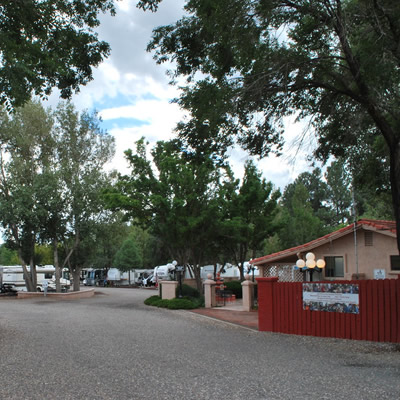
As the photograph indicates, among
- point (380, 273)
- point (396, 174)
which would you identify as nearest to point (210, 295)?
point (380, 273)

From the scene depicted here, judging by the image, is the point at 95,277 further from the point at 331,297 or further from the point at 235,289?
the point at 331,297

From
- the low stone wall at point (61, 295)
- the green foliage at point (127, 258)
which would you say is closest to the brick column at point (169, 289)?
the low stone wall at point (61, 295)

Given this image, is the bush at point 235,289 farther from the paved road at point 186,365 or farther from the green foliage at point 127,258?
the green foliage at point 127,258

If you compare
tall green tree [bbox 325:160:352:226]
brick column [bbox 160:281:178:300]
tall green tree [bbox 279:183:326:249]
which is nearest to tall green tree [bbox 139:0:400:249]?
brick column [bbox 160:281:178:300]

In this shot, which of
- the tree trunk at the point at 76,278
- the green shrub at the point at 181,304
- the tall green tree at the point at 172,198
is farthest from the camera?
the tree trunk at the point at 76,278

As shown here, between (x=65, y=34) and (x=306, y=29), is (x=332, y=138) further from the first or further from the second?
(x=65, y=34)

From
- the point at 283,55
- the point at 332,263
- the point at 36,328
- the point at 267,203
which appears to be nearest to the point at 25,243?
Result: the point at 267,203

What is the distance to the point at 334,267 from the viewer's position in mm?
18828

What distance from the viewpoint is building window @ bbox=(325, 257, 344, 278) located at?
1853 centimetres

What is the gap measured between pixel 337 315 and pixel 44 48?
988 cm

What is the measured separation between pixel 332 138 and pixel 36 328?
10474 mm

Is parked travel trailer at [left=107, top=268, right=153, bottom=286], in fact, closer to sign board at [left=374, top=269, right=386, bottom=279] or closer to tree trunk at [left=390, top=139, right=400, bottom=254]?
sign board at [left=374, top=269, right=386, bottom=279]

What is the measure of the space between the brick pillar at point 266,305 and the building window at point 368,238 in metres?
5.95

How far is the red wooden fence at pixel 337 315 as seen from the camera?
10930 mm
